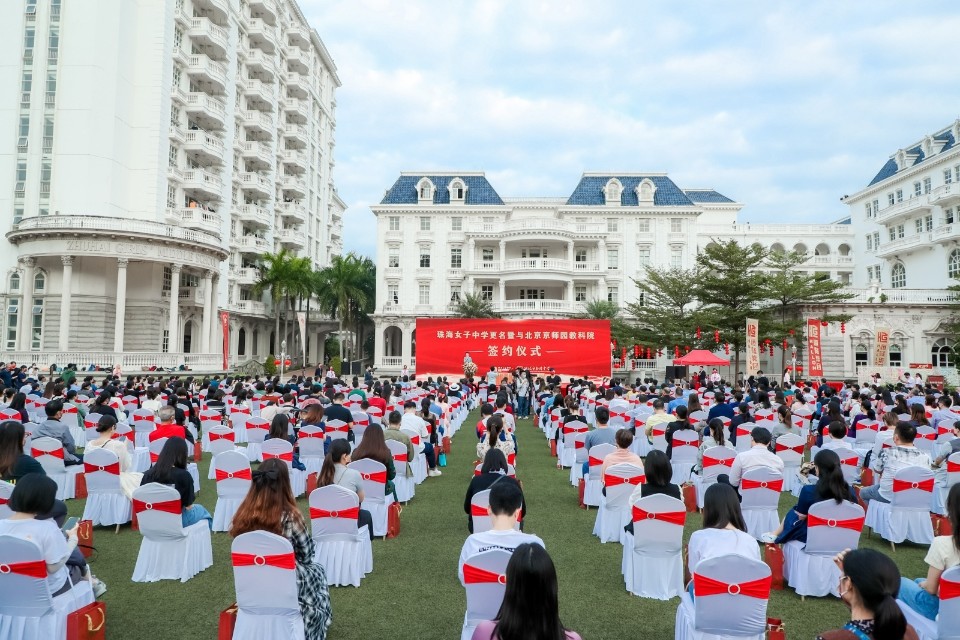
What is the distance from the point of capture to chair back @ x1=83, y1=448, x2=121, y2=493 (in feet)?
24.6

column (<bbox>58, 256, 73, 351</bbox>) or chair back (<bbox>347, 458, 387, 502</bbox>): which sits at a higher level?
column (<bbox>58, 256, 73, 351</bbox>)

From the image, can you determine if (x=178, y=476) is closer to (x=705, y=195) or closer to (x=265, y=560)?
(x=265, y=560)

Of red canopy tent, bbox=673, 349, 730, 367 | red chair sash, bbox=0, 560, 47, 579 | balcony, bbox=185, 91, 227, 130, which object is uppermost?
balcony, bbox=185, 91, 227, 130

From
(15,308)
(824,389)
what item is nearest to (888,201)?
(824,389)

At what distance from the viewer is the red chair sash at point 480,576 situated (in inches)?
149

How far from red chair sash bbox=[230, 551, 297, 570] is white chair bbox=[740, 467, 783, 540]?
5151mm

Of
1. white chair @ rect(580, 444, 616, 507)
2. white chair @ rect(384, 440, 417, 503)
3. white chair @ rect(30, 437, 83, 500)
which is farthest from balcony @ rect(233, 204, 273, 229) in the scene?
white chair @ rect(580, 444, 616, 507)

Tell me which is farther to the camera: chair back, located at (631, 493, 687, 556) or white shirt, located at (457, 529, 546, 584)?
chair back, located at (631, 493, 687, 556)

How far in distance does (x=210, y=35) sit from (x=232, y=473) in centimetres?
3704

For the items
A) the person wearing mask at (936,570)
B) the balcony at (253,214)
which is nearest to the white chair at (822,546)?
the person wearing mask at (936,570)

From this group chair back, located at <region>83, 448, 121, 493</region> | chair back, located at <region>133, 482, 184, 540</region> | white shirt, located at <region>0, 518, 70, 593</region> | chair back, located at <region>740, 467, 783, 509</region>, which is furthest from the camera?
chair back, located at <region>83, 448, 121, 493</region>

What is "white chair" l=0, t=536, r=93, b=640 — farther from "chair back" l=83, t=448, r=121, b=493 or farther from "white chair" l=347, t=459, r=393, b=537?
"chair back" l=83, t=448, r=121, b=493

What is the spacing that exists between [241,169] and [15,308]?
638 inches

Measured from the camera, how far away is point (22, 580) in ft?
13.0
